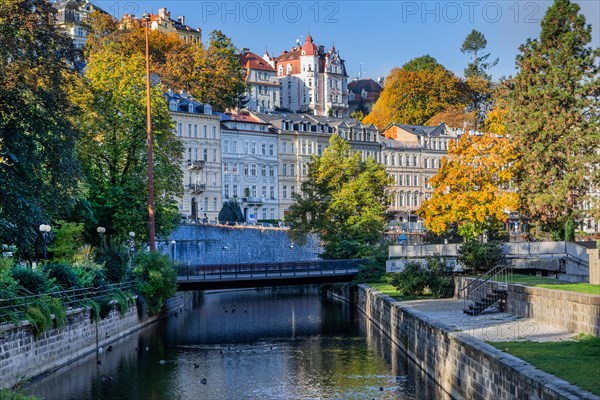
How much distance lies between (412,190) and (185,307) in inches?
2772

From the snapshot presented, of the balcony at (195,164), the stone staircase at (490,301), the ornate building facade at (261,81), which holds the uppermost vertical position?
the ornate building facade at (261,81)

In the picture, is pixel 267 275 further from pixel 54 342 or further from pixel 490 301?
pixel 54 342

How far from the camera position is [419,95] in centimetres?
14600

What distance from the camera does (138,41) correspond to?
122188 mm

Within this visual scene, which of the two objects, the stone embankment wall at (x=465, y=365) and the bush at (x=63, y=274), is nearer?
the stone embankment wall at (x=465, y=365)

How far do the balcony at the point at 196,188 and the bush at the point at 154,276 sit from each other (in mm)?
53105

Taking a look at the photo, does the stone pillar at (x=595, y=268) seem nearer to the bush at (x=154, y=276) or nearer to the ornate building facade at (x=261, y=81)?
the bush at (x=154, y=276)

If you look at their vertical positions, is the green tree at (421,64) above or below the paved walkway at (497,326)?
above

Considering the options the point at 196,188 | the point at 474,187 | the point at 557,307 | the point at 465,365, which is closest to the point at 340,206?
the point at 474,187

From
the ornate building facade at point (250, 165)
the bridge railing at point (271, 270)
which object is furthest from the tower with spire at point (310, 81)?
the bridge railing at point (271, 270)

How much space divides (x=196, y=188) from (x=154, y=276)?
5527cm

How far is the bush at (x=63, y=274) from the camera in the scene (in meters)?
38.0

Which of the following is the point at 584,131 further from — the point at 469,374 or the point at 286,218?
the point at 469,374

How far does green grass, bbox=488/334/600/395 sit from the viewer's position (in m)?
21.0
